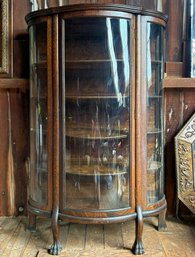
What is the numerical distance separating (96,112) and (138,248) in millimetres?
798

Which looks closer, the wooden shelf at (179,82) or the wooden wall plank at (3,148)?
the wooden shelf at (179,82)

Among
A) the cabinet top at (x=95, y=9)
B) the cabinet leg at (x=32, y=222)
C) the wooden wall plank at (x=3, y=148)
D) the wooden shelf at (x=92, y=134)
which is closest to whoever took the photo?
the cabinet top at (x=95, y=9)

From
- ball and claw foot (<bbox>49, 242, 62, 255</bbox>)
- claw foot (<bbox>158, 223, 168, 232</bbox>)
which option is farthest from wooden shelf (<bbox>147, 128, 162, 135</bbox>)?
ball and claw foot (<bbox>49, 242, 62, 255</bbox>)

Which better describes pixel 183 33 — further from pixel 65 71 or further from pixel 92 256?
pixel 92 256

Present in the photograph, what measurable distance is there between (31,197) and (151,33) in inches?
48.4

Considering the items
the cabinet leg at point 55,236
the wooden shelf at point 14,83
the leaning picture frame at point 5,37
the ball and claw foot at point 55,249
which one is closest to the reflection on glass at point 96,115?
the cabinet leg at point 55,236

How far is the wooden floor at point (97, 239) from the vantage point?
1.83 m

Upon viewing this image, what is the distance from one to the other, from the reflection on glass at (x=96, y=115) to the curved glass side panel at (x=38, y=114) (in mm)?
151

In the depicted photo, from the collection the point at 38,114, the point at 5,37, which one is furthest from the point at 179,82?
the point at 5,37

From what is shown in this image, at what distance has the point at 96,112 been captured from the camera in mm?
1898

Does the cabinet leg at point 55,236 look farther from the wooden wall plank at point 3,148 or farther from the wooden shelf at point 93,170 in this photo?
the wooden wall plank at point 3,148

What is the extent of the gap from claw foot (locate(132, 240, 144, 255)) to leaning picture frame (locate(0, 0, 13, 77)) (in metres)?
1.37

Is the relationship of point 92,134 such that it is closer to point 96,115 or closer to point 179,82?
point 96,115

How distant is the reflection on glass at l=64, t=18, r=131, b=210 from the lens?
1851 mm
